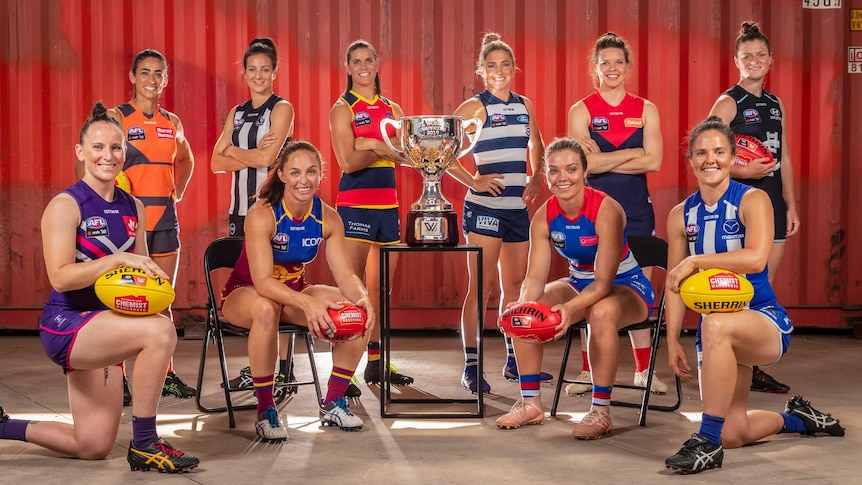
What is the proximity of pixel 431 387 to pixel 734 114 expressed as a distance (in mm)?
2125

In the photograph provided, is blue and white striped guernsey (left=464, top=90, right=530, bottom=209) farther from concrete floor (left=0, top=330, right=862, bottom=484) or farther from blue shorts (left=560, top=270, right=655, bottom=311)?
concrete floor (left=0, top=330, right=862, bottom=484)

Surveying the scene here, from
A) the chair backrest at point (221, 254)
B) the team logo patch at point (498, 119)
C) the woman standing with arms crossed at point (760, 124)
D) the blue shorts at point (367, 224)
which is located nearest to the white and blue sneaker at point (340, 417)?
the chair backrest at point (221, 254)

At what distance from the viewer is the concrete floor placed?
3379mm

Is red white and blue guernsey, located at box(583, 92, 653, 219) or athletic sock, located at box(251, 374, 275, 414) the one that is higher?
red white and blue guernsey, located at box(583, 92, 653, 219)

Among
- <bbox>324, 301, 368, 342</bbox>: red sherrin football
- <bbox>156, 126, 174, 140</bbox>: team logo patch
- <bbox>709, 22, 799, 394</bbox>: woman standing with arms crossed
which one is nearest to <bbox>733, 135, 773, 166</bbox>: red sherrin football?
<bbox>709, 22, 799, 394</bbox>: woman standing with arms crossed

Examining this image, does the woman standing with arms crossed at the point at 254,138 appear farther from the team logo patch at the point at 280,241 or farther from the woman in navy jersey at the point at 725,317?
the woman in navy jersey at the point at 725,317

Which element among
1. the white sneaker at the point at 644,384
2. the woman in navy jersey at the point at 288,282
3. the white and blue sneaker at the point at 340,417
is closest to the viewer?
the woman in navy jersey at the point at 288,282

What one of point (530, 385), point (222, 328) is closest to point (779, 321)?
point (530, 385)

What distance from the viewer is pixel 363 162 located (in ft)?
16.3

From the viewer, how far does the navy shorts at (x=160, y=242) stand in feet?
15.9

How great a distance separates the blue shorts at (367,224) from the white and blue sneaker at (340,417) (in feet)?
3.52

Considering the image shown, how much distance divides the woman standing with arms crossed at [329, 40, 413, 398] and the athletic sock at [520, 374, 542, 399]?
117cm

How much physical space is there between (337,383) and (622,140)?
1.92 meters

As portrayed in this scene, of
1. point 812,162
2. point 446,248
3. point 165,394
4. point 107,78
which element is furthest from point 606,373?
point 107,78
